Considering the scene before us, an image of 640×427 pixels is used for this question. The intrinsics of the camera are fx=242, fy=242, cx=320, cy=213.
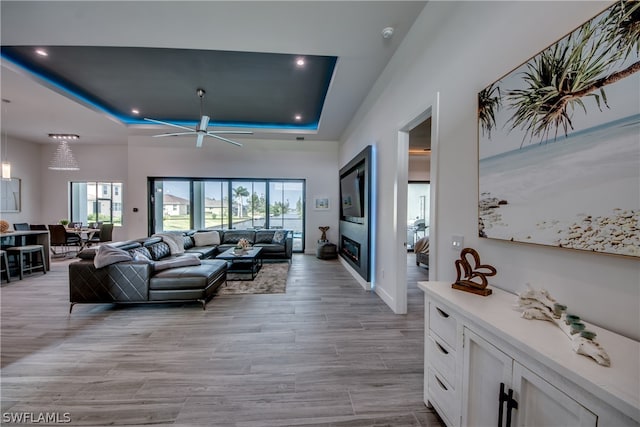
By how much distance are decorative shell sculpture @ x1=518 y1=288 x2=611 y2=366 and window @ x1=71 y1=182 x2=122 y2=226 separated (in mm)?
9951

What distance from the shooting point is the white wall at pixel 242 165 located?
7227 mm

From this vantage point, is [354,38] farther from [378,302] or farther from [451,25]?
[378,302]

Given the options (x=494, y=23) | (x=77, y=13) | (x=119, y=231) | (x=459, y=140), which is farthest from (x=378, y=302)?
(x=119, y=231)

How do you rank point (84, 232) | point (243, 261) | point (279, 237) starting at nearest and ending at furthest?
1. point (243, 261)
2. point (279, 237)
3. point (84, 232)

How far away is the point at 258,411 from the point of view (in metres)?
1.69

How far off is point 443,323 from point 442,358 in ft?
0.73

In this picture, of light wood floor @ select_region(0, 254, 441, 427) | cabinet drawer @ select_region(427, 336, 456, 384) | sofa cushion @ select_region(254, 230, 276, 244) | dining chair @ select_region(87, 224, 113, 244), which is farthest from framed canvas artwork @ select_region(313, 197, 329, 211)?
cabinet drawer @ select_region(427, 336, 456, 384)

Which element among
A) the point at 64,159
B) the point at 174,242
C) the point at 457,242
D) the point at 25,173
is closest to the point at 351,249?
the point at 457,242

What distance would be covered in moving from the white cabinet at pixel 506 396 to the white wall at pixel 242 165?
630 centimetres

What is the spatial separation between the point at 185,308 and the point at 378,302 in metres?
2.75

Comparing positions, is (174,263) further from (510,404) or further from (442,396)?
(510,404)

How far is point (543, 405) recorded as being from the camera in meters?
0.90

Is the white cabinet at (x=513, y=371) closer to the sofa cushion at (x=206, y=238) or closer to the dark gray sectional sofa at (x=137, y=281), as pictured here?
the dark gray sectional sofa at (x=137, y=281)

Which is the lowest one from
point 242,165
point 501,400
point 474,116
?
point 501,400
